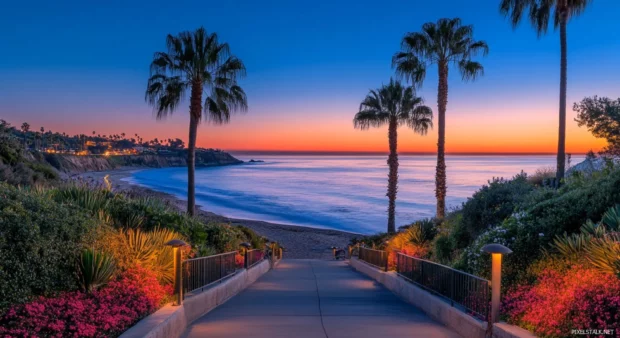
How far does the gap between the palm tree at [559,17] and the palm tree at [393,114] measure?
11595 mm

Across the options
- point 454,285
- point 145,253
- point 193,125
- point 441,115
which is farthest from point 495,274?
point 441,115

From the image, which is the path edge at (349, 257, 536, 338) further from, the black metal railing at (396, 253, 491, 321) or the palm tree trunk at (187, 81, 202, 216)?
the palm tree trunk at (187, 81, 202, 216)

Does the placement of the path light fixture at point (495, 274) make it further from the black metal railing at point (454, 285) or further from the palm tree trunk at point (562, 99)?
the palm tree trunk at point (562, 99)

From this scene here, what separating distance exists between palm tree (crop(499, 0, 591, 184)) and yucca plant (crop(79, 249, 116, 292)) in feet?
57.5

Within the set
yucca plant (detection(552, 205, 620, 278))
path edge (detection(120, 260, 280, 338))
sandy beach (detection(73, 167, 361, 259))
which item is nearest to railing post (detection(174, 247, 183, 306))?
path edge (detection(120, 260, 280, 338))

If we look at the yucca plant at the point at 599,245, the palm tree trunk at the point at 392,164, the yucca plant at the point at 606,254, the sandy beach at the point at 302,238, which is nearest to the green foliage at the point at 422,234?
the yucca plant at the point at 599,245

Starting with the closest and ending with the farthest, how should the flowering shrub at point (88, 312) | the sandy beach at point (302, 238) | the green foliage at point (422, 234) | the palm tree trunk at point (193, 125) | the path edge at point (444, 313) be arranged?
the flowering shrub at point (88, 312) < the path edge at point (444, 313) < the green foliage at point (422, 234) < the palm tree trunk at point (193, 125) < the sandy beach at point (302, 238)

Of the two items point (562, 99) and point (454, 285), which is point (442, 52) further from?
point (454, 285)

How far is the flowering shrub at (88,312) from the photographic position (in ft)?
18.9

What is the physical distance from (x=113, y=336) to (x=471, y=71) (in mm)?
23971

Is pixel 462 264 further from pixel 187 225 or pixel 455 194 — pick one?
pixel 455 194

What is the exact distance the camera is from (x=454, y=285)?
850 cm

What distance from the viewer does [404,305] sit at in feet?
34.8

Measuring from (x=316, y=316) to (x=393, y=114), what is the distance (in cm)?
2658
